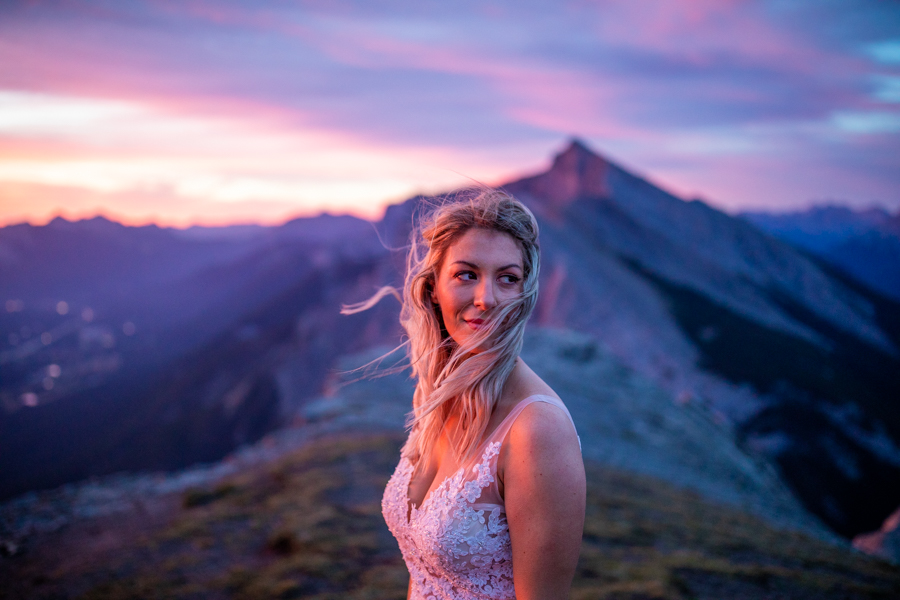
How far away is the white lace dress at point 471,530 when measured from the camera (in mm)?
1802

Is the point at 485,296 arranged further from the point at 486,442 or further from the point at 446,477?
the point at 446,477

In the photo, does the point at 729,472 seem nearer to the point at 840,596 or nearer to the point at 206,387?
the point at 840,596

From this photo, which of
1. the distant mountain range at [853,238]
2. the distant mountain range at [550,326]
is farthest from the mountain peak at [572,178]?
the distant mountain range at [853,238]

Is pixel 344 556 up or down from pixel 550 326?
up

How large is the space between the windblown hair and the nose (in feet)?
0.11

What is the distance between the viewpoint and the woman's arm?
5.19 ft

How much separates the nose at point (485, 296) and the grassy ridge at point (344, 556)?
5390 mm

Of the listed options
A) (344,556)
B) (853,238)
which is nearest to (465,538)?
(344,556)

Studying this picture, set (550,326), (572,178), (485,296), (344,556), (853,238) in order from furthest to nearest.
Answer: (853,238) < (572,178) < (550,326) < (344,556) < (485,296)

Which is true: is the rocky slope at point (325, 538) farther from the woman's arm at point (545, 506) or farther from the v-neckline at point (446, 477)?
the woman's arm at point (545, 506)

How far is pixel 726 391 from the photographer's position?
47750mm

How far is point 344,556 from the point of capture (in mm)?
7246

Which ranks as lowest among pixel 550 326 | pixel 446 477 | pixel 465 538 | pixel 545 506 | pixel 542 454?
pixel 550 326

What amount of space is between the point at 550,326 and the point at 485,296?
129 ft
